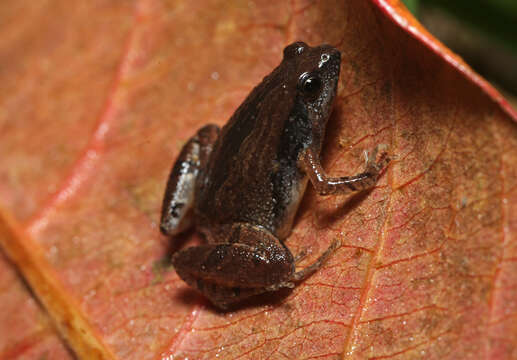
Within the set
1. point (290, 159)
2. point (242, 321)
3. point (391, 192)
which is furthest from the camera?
point (290, 159)

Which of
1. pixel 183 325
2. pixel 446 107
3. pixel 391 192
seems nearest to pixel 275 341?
pixel 183 325

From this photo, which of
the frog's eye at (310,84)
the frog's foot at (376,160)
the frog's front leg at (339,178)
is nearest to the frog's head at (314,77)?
the frog's eye at (310,84)

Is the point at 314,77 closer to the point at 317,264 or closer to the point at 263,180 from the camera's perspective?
the point at 263,180

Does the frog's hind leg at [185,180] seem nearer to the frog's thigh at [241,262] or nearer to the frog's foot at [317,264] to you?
the frog's thigh at [241,262]

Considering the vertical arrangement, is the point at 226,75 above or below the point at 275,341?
above

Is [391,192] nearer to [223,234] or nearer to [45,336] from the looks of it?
[223,234]

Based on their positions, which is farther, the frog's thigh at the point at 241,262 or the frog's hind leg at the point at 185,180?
the frog's hind leg at the point at 185,180

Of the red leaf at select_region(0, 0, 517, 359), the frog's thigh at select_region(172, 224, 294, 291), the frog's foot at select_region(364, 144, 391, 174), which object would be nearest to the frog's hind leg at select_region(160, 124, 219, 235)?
the red leaf at select_region(0, 0, 517, 359)
